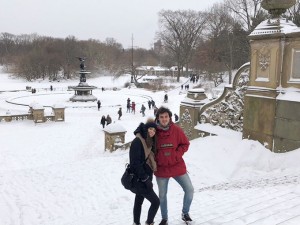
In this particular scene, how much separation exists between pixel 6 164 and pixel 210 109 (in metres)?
8.01

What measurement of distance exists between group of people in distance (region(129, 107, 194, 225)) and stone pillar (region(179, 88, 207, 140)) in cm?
636

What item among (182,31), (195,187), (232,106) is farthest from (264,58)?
(182,31)

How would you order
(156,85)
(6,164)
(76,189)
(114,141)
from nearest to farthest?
(76,189), (6,164), (114,141), (156,85)

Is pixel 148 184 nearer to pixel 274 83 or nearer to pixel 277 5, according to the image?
pixel 274 83

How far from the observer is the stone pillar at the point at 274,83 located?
7.57 meters

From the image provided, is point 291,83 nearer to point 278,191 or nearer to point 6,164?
point 278,191

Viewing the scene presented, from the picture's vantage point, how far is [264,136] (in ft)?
26.4

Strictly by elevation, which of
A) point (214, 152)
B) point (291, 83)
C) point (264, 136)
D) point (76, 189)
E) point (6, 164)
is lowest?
point (6, 164)

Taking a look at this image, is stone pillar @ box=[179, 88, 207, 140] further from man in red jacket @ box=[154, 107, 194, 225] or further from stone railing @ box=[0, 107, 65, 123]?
stone railing @ box=[0, 107, 65, 123]

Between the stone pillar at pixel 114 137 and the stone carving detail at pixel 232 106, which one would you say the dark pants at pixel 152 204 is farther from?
the stone pillar at pixel 114 137

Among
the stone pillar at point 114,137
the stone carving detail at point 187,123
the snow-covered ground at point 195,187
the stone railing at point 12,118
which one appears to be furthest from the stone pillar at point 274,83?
the stone railing at point 12,118

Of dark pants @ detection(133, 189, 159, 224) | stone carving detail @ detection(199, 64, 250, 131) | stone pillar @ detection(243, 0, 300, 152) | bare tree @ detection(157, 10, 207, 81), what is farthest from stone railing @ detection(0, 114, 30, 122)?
bare tree @ detection(157, 10, 207, 81)

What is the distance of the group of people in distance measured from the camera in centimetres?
390

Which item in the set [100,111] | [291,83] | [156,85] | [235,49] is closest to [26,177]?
[291,83]
